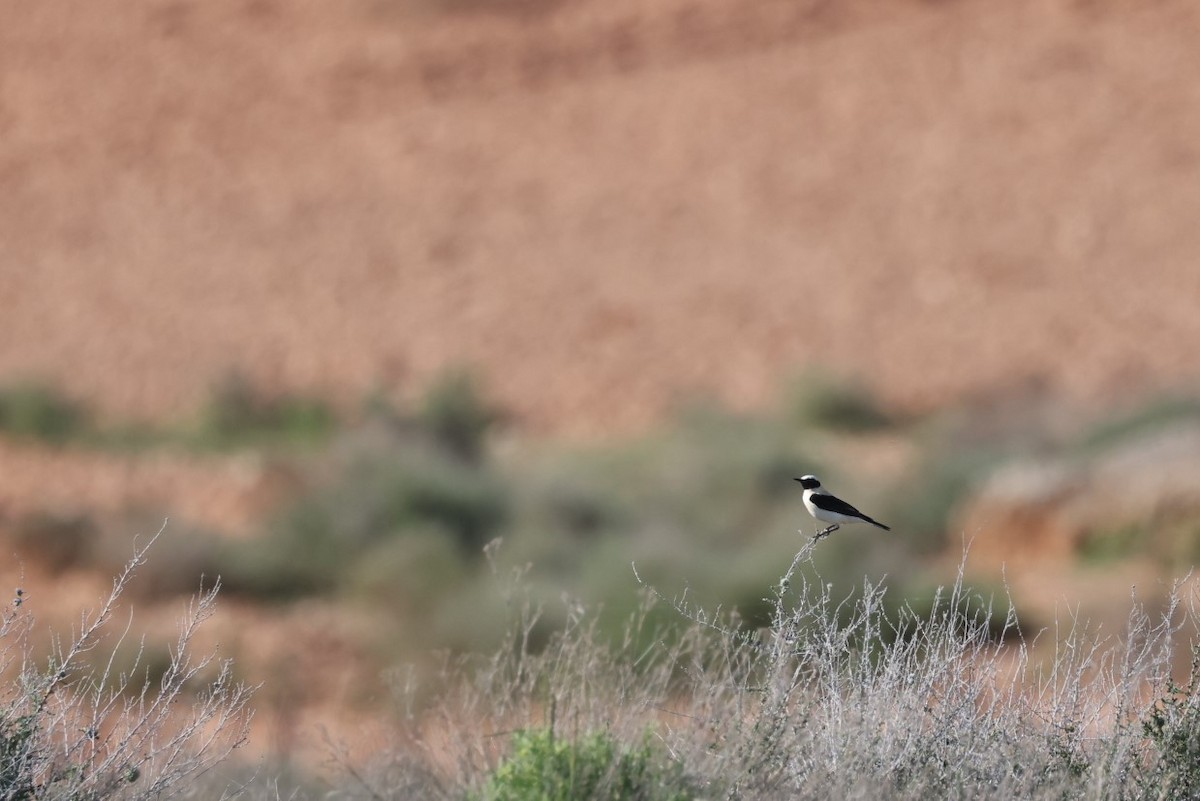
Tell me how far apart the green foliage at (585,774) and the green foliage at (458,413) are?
62.3ft

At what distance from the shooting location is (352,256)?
30219 mm

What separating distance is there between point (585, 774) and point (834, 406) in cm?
2003

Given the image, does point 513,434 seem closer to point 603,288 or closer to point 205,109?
point 603,288

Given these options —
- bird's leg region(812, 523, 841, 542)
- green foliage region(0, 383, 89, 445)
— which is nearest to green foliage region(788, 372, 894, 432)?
green foliage region(0, 383, 89, 445)

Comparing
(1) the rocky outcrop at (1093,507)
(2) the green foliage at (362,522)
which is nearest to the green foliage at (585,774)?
(1) the rocky outcrop at (1093,507)

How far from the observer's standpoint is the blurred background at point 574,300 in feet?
56.6

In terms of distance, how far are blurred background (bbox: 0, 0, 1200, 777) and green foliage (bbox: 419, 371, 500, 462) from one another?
4.3 inches

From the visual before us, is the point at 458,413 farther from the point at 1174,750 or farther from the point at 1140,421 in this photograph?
the point at 1174,750

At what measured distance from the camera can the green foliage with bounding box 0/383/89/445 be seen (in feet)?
84.9

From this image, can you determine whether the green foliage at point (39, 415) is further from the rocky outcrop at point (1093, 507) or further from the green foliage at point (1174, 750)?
the green foliage at point (1174, 750)

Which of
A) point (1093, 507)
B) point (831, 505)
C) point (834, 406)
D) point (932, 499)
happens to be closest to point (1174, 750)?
point (831, 505)

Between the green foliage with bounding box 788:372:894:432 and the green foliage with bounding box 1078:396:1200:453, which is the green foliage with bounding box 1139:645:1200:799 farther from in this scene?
the green foliage with bounding box 788:372:894:432

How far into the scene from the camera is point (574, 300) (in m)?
28.7

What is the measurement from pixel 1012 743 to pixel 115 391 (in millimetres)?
23791
